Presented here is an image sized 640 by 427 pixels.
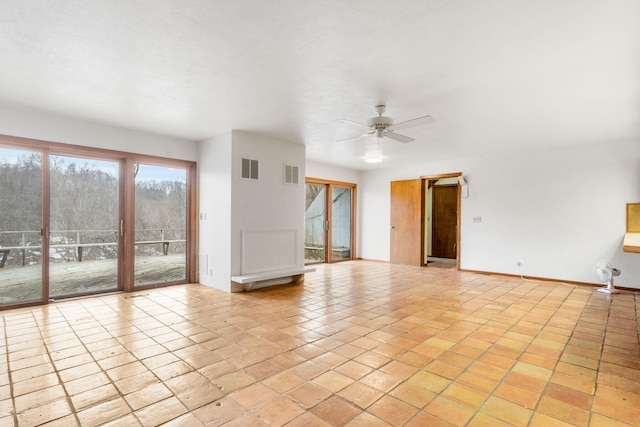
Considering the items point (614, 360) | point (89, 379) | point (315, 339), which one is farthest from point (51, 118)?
point (614, 360)

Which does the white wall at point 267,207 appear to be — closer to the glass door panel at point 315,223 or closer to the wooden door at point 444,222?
the glass door panel at point 315,223

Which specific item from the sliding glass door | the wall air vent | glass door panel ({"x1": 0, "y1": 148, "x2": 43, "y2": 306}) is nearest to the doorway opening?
the wall air vent

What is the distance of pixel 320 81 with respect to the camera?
3.19 m

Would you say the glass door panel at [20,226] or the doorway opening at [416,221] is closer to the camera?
the glass door panel at [20,226]

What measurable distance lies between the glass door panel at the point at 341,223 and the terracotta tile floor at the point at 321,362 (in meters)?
4.15

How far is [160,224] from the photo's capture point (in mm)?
Answer: 5465

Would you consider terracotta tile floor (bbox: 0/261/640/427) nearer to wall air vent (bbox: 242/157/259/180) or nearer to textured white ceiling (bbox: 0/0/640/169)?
wall air vent (bbox: 242/157/259/180)

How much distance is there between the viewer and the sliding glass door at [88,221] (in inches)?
164

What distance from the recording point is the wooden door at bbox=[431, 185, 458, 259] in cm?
964

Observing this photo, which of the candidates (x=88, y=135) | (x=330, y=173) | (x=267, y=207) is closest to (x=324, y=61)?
(x=267, y=207)

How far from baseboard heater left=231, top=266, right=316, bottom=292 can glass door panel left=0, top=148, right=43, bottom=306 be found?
263cm

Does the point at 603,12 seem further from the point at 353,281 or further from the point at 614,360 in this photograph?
the point at 353,281

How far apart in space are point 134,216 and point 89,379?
331 cm

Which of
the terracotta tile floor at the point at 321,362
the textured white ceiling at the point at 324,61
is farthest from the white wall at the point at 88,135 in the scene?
the terracotta tile floor at the point at 321,362
